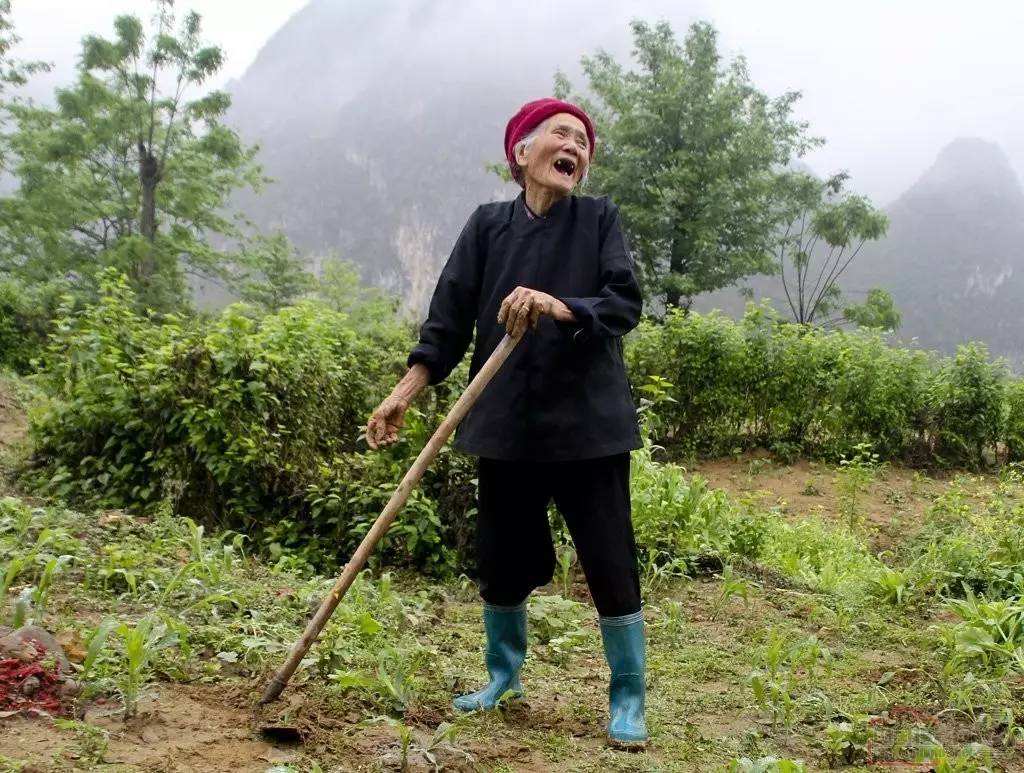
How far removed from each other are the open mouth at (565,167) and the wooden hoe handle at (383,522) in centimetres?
62

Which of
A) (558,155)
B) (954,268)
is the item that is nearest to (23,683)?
(558,155)

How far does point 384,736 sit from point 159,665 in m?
0.79

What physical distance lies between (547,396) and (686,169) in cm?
1935

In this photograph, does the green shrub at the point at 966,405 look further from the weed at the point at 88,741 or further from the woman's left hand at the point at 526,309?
the weed at the point at 88,741

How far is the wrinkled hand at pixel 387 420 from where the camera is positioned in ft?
8.77

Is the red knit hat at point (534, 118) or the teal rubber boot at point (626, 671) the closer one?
the teal rubber boot at point (626, 671)

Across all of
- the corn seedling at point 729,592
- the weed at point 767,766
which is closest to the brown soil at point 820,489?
the corn seedling at point 729,592

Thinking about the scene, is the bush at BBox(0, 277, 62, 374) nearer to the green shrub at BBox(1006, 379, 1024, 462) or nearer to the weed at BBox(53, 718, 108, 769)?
the weed at BBox(53, 718, 108, 769)

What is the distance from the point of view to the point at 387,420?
269 centimetres

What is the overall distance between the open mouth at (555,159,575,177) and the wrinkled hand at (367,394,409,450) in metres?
0.91

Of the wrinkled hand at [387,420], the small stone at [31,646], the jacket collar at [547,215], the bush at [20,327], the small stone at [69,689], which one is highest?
the bush at [20,327]

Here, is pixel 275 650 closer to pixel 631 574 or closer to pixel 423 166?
pixel 631 574

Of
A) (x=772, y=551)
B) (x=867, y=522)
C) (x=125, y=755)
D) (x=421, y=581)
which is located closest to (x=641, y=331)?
(x=867, y=522)

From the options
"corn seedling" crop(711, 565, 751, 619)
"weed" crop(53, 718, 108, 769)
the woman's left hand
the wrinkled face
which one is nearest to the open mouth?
the wrinkled face
